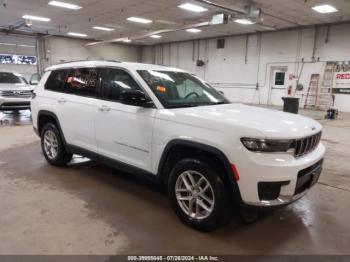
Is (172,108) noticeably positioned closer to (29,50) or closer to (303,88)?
(303,88)

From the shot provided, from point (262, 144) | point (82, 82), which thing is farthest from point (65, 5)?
point (262, 144)

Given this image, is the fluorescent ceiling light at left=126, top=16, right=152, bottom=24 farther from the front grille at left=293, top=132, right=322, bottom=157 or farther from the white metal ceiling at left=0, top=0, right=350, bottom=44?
the front grille at left=293, top=132, right=322, bottom=157

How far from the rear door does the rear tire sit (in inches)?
9.7

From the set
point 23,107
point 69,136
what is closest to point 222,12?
point 23,107

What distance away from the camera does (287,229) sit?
2611mm

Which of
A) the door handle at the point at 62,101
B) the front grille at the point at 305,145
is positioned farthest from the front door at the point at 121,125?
the front grille at the point at 305,145

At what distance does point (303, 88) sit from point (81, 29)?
41.1ft

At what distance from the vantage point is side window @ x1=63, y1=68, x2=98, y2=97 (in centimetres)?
342

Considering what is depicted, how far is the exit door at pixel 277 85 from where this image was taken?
14594mm

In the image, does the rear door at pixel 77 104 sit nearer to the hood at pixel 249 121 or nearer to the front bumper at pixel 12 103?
the hood at pixel 249 121

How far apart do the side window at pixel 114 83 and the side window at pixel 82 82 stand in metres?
0.16

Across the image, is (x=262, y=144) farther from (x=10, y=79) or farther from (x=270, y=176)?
(x=10, y=79)

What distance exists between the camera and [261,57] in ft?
49.8

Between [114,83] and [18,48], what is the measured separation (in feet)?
53.9
